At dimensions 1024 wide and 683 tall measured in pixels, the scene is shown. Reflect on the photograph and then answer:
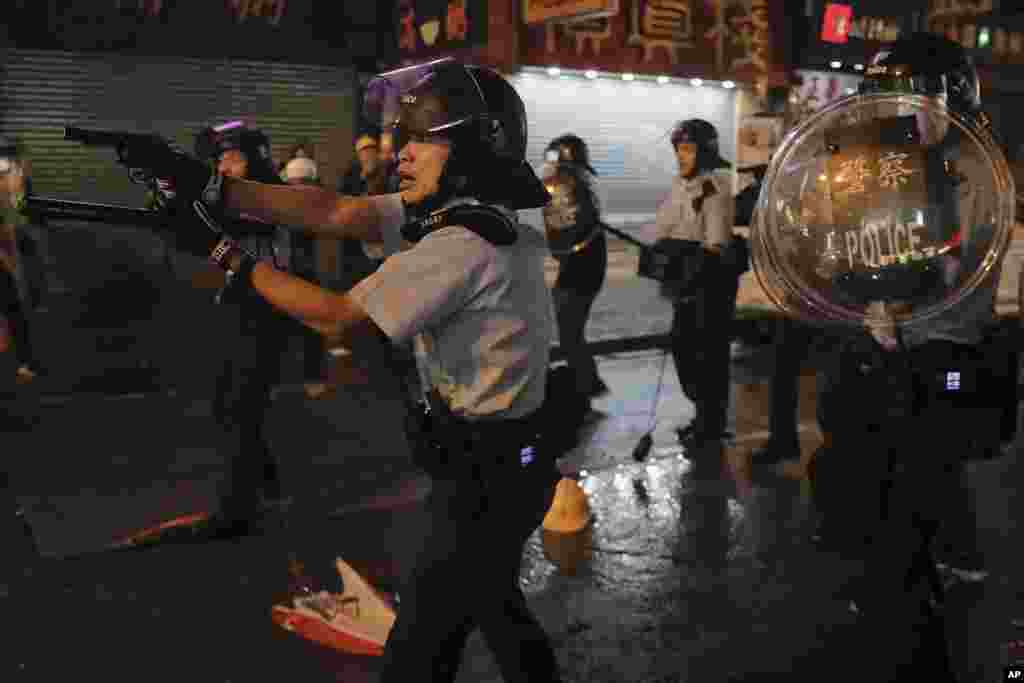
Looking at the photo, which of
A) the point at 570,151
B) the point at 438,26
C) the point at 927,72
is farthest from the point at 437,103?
the point at 438,26

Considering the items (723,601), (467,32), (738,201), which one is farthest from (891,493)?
(467,32)

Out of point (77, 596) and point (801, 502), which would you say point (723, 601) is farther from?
point (77, 596)

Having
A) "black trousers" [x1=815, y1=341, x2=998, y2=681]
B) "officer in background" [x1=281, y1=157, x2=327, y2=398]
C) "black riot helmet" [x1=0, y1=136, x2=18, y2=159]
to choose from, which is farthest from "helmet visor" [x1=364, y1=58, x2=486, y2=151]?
"black riot helmet" [x1=0, y1=136, x2=18, y2=159]

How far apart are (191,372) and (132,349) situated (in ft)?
3.45

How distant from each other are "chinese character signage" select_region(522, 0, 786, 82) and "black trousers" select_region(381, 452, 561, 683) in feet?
33.9

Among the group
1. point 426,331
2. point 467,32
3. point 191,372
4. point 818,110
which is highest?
point 467,32

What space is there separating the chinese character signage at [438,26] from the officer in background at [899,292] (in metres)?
8.39

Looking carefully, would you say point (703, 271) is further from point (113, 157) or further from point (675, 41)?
point (675, 41)

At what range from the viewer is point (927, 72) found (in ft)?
11.1

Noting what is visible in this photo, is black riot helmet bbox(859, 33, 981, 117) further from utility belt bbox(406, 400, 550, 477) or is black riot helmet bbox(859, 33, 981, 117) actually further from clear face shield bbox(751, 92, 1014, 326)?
utility belt bbox(406, 400, 550, 477)

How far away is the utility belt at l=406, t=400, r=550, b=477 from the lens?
8.91ft

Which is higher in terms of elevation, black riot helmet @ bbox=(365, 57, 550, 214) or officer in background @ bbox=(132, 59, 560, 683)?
black riot helmet @ bbox=(365, 57, 550, 214)

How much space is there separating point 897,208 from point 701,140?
11.8ft

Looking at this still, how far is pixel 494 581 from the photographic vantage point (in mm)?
2777
